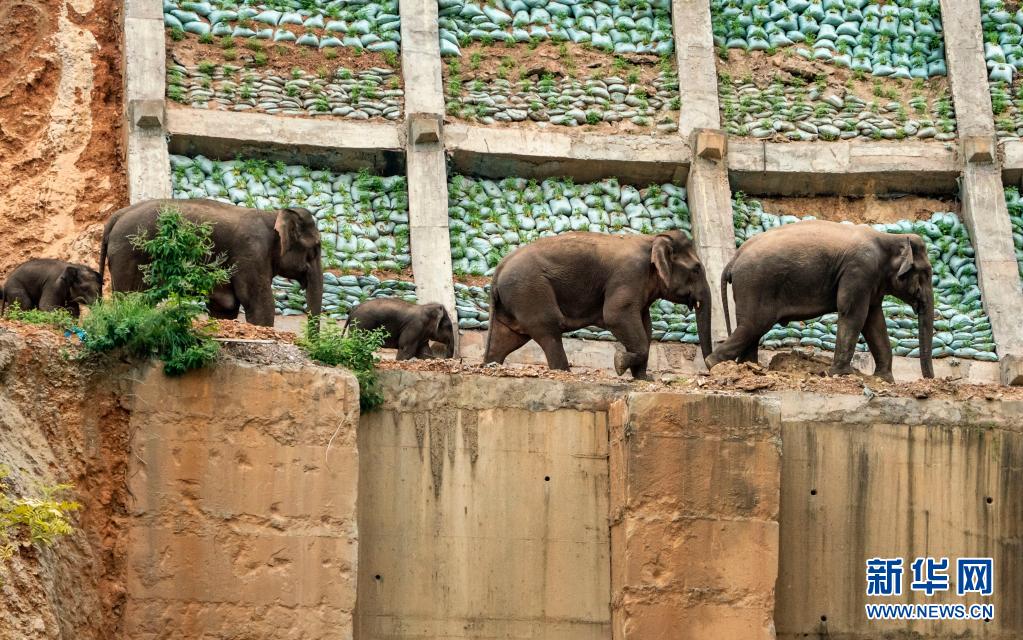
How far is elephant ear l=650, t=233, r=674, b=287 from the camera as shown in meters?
20.3

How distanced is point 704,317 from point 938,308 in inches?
194

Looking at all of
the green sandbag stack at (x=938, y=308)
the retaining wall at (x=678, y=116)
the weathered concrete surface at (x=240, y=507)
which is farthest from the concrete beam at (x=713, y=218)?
the weathered concrete surface at (x=240, y=507)

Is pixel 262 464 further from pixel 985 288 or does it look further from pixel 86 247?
pixel 985 288

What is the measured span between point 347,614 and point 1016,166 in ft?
41.1

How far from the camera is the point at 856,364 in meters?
24.0

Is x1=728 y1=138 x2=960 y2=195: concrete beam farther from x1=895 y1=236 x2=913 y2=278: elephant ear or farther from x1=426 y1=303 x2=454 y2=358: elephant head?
x1=895 y1=236 x2=913 y2=278: elephant ear

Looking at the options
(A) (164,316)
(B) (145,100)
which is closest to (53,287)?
(B) (145,100)

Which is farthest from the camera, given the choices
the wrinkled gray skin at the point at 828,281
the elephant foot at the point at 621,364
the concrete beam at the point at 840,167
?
the concrete beam at the point at 840,167

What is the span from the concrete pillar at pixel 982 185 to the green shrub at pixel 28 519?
12.0 m

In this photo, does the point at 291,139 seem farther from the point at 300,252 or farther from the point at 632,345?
the point at 632,345

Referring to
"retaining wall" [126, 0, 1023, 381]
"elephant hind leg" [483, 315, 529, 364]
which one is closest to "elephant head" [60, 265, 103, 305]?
"retaining wall" [126, 0, 1023, 381]

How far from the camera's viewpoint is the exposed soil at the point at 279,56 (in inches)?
1024

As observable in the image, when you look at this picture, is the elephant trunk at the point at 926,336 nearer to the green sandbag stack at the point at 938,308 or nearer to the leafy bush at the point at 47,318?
the green sandbag stack at the point at 938,308

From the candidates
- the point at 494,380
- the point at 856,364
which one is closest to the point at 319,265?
the point at 494,380
